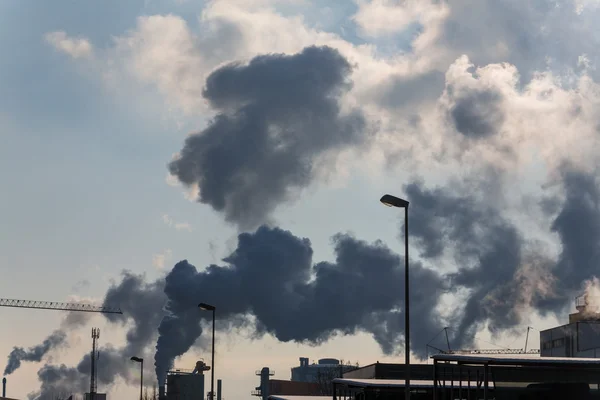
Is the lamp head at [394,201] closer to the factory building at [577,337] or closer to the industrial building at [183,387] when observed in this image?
the factory building at [577,337]

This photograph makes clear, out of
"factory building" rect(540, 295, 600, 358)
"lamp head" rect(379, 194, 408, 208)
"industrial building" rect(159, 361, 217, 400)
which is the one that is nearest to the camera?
"lamp head" rect(379, 194, 408, 208)

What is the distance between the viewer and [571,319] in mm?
153750

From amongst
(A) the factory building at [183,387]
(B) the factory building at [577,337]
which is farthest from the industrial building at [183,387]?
(B) the factory building at [577,337]

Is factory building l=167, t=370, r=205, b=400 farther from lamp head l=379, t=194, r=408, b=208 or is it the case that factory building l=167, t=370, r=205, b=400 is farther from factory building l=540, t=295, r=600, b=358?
lamp head l=379, t=194, r=408, b=208

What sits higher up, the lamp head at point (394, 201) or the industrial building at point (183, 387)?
the lamp head at point (394, 201)

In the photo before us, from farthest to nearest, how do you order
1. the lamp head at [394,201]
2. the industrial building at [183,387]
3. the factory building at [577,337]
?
1. the industrial building at [183,387]
2. the factory building at [577,337]
3. the lamp head at [394,201]

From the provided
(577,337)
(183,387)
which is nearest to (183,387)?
(183,387)

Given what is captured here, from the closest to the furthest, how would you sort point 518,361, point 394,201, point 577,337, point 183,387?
point 394,201, point 518,361, point 577,337, point 183,387

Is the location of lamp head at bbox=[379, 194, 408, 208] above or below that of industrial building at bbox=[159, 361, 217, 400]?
above

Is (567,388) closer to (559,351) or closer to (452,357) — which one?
(452,357)

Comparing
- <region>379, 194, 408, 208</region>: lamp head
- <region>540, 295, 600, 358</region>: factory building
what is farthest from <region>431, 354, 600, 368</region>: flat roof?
<region>540, 295, 600, 358</region>: factory building

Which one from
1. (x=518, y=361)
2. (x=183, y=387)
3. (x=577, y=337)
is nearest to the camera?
(x=518, y=361)

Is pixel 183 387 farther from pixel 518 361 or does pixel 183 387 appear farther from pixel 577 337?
pixel 518 361

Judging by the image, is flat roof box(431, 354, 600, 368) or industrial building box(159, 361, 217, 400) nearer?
flat roof box(431, 354, 600, 368)
